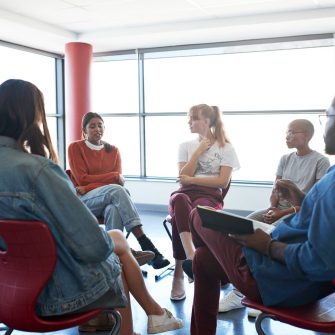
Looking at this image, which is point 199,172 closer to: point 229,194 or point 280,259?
point 280,259

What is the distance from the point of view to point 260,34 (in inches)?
221

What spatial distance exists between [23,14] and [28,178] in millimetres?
4322

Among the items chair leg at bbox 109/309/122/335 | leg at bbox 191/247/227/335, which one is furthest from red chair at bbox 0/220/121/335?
leg at bbox 191/247/227/335

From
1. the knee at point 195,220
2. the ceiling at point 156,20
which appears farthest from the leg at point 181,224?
the ceiling at point 156,20

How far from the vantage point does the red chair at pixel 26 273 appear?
142cm

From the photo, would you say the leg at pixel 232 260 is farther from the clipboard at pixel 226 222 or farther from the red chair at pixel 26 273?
the red chair at pixel 26 273

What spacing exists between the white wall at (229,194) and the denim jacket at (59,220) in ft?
14.3

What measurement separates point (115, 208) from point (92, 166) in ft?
1.74

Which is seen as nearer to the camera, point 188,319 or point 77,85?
point 188,319

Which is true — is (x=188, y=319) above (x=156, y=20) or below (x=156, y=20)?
below

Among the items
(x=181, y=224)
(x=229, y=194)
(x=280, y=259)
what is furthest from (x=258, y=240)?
(x=229, y=194)

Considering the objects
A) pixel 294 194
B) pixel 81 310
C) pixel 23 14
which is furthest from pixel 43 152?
pixel 23 14

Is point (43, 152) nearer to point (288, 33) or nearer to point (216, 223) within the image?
point (216, 223)

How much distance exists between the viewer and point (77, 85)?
6.21m
